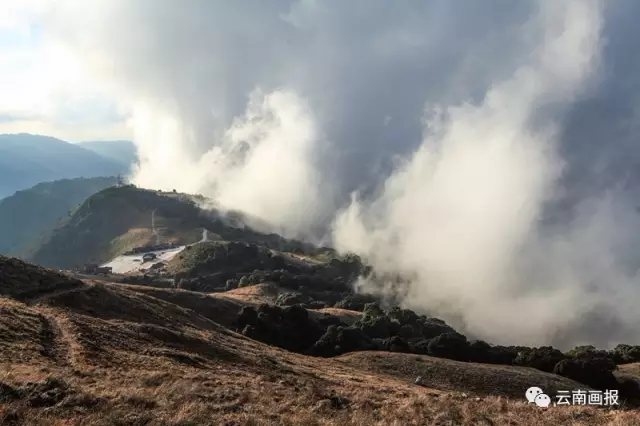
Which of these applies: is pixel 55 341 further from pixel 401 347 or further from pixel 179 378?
pixel 401 347

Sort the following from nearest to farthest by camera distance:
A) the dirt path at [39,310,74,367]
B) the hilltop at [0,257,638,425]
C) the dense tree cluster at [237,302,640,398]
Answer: the hilltop at [0,257,638,425], the dirt path at [39,310,74,367], the dense tree cluster at [237,302,640,398]

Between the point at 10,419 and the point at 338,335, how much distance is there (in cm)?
6273

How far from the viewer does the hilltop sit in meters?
20.7

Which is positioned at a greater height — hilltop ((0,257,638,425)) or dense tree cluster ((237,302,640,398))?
dense tree cluster ((237,302,640,398))

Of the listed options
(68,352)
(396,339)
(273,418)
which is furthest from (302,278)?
(273,418)

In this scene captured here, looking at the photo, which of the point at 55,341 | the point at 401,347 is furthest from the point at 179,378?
the point at 401,347

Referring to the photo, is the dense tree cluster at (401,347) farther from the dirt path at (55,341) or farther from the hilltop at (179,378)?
the dirt path at (55,341)

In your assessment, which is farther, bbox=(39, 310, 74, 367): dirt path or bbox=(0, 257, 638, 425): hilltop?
bbox=(39, 310, 74, 367): dirt path

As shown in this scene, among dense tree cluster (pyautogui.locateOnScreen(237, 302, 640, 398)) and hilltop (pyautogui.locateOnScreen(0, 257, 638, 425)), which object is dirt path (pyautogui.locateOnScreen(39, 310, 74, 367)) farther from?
dense tree cluster (pyautogui.locateOnScreen(237, 302, 640, 398))

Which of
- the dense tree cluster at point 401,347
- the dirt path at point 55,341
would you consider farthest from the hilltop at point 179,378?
the dense tree cluster at point 401,347

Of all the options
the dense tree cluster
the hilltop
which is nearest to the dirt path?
the hilltop

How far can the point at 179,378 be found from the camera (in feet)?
95.3

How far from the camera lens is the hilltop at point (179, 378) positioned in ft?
67.9

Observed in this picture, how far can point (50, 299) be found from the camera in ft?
166
